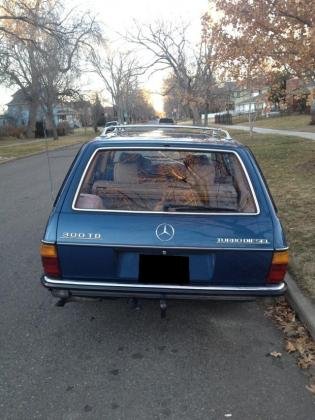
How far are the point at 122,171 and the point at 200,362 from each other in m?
1.73

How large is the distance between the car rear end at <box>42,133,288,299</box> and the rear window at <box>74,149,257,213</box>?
0.6 inches

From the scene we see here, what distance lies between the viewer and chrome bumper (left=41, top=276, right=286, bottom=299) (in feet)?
10.5

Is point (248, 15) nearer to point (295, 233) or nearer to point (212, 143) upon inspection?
point (295, 233)

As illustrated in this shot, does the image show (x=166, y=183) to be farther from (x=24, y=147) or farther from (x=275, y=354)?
(x=24, y=147)

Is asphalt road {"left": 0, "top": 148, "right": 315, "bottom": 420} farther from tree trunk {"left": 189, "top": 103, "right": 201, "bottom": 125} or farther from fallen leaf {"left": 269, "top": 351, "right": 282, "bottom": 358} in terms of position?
tree trunk {"left": 189, "top": 103, "right": 201, "bottom": 125}

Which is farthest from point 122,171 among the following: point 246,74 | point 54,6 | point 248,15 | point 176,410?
point 54,6

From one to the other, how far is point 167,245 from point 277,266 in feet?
Result: 2.65

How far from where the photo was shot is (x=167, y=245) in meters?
3.13

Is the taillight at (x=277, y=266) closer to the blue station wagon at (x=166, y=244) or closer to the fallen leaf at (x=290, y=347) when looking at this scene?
the blue station wagon at (x=166, y=244)

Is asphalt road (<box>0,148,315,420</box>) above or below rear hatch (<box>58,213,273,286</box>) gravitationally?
below

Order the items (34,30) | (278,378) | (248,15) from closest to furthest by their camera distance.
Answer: (278,378), (248,15), (34,30)

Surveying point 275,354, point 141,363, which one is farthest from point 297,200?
point 141,363

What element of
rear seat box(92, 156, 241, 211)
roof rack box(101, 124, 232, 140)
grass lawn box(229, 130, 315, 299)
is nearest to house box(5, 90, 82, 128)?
grass lawn box(229, 130, 315, 299)

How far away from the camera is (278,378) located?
304 centimetres
